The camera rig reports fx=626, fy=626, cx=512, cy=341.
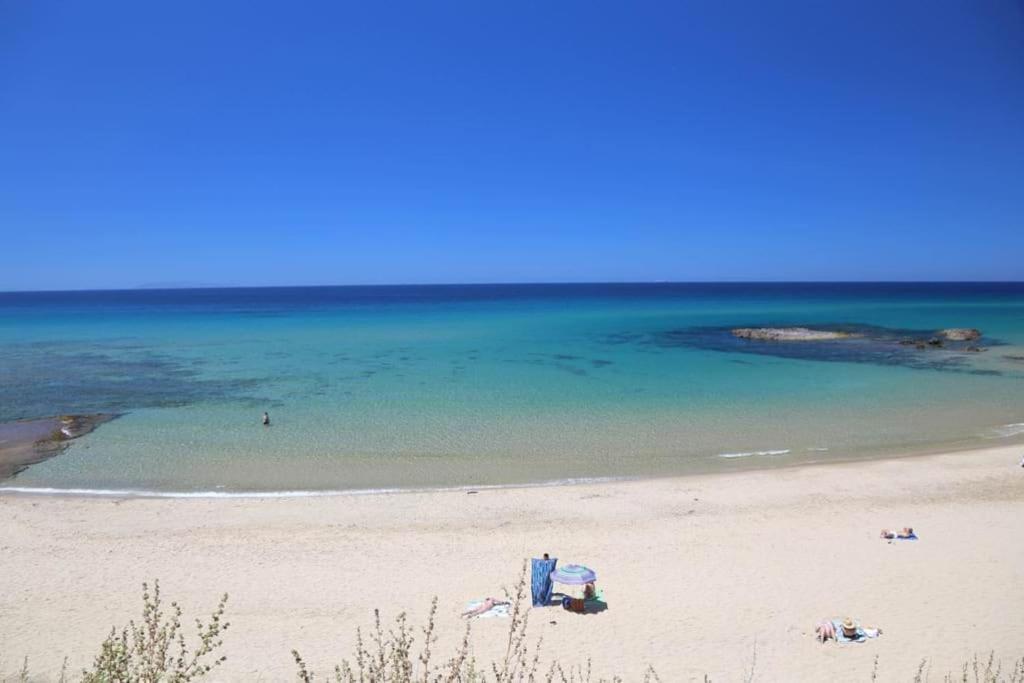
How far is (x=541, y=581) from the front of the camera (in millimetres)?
9430

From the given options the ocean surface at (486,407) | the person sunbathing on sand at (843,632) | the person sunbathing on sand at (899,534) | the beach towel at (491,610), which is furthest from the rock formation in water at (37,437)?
the person sunbathing on sand at (899,534)

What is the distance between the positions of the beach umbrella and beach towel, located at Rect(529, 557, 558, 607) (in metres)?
0.12

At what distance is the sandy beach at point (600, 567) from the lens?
8.20 meters

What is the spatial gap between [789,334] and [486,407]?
1272 inches

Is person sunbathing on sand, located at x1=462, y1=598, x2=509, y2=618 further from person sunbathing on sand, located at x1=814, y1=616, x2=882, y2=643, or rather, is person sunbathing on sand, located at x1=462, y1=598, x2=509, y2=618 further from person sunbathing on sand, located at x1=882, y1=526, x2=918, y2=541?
person sunbathing on sand, located at x1=882, y1=526, x2=918, y2=541

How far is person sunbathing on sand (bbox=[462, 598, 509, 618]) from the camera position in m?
9.05

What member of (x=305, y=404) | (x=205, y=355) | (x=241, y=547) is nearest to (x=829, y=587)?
(x=241, y=547)

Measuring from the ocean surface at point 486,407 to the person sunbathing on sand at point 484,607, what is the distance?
6.62 metres

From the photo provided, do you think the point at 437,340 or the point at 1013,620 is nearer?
the point at 1013,620

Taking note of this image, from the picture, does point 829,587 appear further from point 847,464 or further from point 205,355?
point 205,355

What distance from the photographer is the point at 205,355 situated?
133 feet

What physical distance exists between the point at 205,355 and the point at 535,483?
32.2 meters

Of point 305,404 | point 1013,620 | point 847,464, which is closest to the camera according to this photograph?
point 1013,620

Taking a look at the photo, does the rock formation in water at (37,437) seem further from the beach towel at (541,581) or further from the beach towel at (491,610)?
the beach towel at (541,581)
